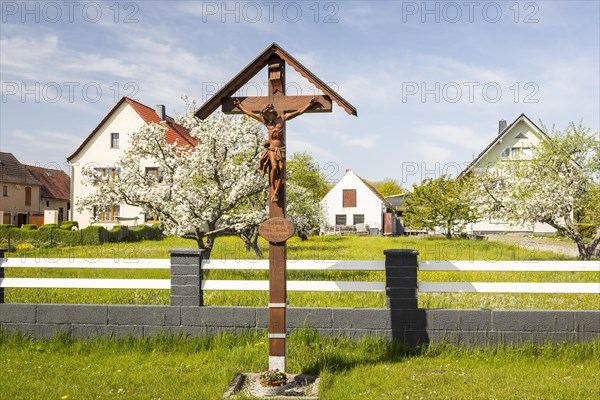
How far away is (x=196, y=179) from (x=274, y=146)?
931 centimetres

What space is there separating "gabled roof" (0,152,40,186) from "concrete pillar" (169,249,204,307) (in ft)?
150

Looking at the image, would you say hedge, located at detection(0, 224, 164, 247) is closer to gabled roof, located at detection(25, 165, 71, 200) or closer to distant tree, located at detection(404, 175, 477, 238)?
distant tree, located at detection(404, 175, 477, 238)

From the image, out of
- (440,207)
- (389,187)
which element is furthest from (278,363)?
(389,187)

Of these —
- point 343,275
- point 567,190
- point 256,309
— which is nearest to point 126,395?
point 256,309

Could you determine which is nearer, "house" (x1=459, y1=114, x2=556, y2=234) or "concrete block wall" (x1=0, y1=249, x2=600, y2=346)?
"concrete block wall" (x1=0, y1=249, x2=600, y2=346)

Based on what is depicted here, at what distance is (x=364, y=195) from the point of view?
49906mm

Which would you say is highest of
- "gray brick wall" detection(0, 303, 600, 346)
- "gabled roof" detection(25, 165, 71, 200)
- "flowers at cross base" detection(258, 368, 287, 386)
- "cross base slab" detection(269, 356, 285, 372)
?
"gabled roof" detection(25, 165, 71, 200)

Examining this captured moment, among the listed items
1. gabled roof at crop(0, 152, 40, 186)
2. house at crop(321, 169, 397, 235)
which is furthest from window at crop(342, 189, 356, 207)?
gabled roof at crop(0, 152, 40, 186)

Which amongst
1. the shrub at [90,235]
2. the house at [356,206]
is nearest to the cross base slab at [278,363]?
the shrub at [90,235]

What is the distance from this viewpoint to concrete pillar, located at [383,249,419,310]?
23.8ft

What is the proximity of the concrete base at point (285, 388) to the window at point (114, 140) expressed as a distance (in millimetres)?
36145

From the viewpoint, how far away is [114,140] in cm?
3903

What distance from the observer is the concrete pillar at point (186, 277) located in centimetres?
764

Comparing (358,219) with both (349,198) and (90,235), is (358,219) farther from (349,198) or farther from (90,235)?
(90,235)
